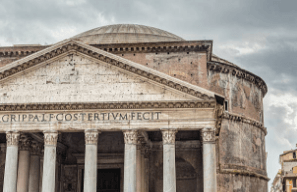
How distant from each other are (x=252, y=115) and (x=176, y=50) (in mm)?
7644

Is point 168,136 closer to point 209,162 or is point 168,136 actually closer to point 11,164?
point 209,162

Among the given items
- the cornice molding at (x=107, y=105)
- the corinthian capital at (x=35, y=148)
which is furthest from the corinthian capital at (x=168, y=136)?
the corinthian capital at (x=35, y=148)

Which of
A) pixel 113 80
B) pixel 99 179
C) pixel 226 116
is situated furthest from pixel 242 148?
pixel 113 80

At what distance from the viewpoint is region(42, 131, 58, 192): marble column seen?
2158 centimetres

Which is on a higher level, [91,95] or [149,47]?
[149,47]

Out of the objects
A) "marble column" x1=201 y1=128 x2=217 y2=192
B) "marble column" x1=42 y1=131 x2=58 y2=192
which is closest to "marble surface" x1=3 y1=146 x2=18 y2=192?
"marble column" x1=42 y1=131 x2=58 y2=192

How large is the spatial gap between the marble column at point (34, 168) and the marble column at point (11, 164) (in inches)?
100

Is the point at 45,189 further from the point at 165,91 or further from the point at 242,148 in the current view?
the point at 242,148

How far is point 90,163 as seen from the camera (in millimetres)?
21609

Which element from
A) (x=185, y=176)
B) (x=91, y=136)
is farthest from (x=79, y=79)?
(x=185, y=176)

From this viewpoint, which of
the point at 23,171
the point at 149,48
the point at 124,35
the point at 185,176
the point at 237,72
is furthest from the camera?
the point at 124,35

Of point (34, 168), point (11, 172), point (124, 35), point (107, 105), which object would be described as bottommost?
point (11, 172)

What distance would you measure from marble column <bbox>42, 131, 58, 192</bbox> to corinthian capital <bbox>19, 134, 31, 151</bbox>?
2.26 meters

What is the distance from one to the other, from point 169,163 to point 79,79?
5987mm
